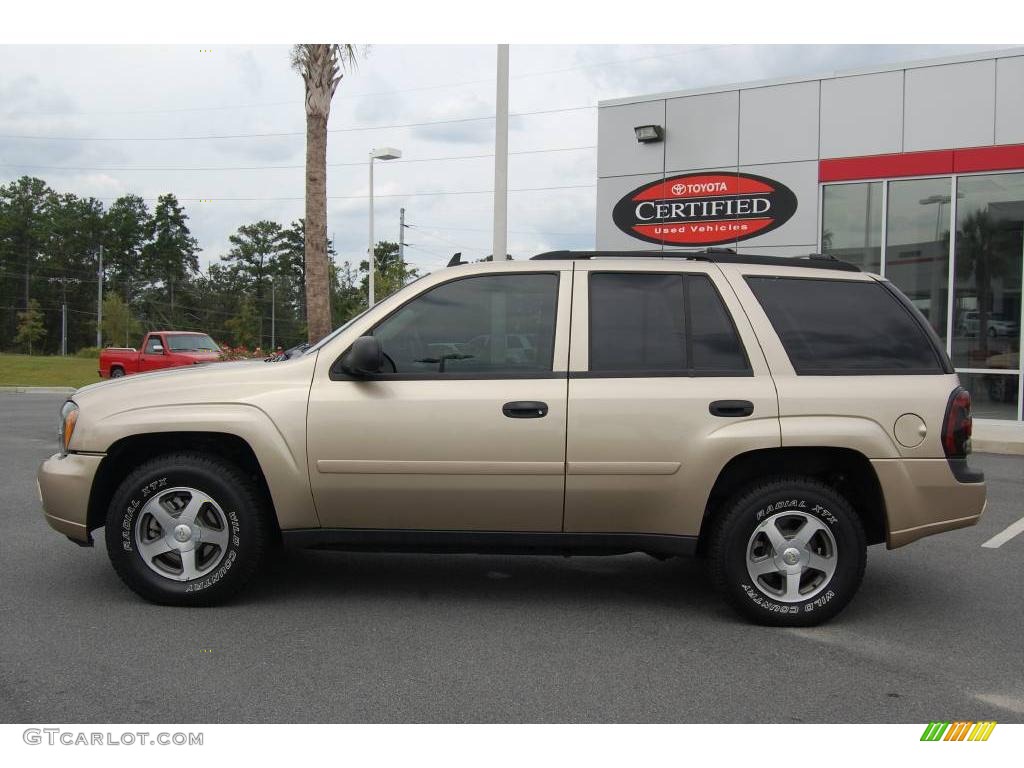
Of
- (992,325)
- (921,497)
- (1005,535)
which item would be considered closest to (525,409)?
(921,497)

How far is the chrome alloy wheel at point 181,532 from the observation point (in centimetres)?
480

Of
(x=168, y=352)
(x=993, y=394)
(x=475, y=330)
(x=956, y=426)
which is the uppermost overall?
(x=475, y=330)

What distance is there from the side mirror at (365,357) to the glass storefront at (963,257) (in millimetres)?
13300

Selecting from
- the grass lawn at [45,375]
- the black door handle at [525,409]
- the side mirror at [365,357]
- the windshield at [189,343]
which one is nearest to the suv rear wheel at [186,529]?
the side mirror at [365,357]

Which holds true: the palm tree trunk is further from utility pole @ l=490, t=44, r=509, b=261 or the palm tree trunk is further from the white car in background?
the white car in background

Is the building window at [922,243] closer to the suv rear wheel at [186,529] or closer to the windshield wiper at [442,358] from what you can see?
the windshield wiper at [442,358]

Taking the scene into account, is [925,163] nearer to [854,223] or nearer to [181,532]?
[854,223]

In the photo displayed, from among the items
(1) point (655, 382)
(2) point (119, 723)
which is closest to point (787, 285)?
(1) point (655, 382)

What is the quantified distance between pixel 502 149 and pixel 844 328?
1033 centimetres

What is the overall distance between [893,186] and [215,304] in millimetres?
96968

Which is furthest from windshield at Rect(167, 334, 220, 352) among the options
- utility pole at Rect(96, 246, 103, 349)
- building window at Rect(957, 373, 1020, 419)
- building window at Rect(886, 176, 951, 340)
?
utility pole at Rect(96, 246, 103, 349)

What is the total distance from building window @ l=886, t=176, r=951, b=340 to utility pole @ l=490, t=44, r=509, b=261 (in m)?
6.66

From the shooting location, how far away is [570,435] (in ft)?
15.2

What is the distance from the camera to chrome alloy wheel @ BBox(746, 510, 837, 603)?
4.64 m
